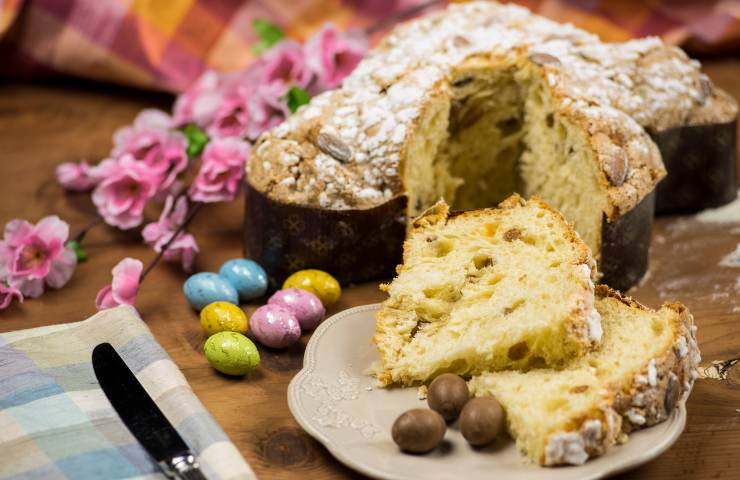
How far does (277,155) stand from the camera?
363 cm

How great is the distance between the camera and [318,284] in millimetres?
3523

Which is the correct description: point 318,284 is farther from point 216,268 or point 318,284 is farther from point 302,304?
point 216,268

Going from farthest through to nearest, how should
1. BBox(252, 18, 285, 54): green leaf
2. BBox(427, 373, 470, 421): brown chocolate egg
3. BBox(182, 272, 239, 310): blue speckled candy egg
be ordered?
BBox(252, 18, 285, 54): green leaf, BBox(182, 272, 239, 310): blue speckled candy egg, BBox(427, 373, 470, 421): brown chocolate egg

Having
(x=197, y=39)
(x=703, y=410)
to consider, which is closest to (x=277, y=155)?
(x=703, y=410)

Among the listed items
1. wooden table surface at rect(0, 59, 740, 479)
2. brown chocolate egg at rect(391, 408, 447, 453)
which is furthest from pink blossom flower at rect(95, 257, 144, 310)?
brown chocolate egg at rect(391, 408, 447, 453)

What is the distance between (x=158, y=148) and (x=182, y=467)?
196 cm

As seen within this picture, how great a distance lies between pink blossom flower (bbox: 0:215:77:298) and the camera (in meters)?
3.68

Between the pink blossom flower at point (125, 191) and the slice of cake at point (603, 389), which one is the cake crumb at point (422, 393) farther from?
the pink blossom flower at point (125, 191)

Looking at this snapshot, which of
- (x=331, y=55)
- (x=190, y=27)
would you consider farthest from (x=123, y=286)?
(x=190, y=27)

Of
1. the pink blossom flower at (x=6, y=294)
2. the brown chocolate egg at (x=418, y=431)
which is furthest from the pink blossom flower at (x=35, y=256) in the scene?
the brown chocolate egg at (x=418, y=431)

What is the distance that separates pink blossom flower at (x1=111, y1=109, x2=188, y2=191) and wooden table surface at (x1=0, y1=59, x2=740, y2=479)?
0.70 ft

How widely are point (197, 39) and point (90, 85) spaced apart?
2.17 feet

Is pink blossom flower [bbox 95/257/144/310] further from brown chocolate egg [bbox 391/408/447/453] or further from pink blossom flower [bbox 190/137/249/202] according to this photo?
brown chocolate egg [bbox 391/408/447/453]

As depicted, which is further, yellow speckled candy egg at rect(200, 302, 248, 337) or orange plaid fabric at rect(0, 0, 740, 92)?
orange plaid fabric at rect(0, 0, 740, 92)
